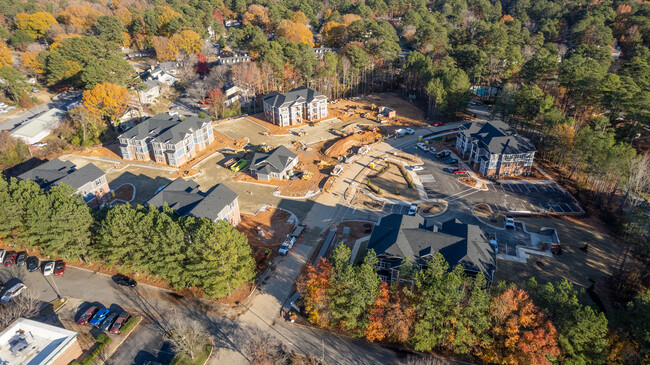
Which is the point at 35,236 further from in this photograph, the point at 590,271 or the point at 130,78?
the point at 590,271

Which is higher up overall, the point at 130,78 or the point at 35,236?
the point at 130,78

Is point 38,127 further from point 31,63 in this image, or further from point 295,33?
point 295,33

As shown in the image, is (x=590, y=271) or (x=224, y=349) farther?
(x=590, y=271)

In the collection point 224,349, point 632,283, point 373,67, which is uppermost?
point 373,67

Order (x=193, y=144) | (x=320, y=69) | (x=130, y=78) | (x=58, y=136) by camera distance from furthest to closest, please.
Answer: (x=320, y=69) < (x=130, y=78) < (x=58, y=136) < (x=193, y=144)

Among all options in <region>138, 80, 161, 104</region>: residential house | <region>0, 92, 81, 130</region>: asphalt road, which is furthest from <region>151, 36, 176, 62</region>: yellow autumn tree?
<region>0, 92, 81, 130</region>: asphalt road

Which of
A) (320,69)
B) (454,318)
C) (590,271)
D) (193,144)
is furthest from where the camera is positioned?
(320,69)

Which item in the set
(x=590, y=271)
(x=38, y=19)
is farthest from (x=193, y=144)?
(x=38, y=19)
